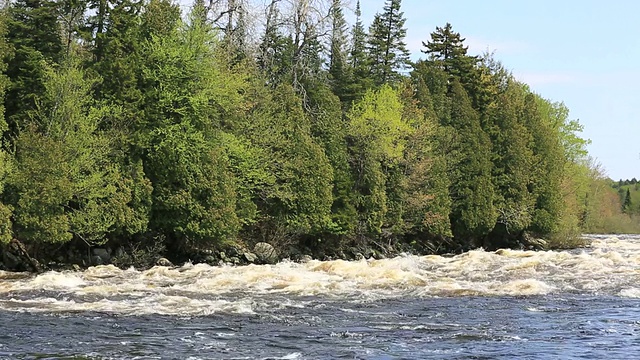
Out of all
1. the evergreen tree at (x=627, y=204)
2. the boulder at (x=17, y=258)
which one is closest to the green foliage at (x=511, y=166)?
the boulder at (x=17, y=258)

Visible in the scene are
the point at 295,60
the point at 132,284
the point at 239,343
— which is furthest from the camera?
the point at 295,60

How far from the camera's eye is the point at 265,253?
43.0 meters

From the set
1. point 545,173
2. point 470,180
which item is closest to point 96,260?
point 470,180

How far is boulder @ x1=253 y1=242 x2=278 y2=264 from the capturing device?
4247 cm

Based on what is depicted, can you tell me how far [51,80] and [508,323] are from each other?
86.0 ft

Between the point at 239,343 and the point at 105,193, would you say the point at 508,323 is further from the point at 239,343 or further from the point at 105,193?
the point at 105,193

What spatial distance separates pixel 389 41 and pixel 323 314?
5699 cm

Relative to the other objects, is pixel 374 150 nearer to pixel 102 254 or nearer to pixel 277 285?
pixel 102 254

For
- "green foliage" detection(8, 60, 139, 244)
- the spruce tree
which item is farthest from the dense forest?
the spruce tree

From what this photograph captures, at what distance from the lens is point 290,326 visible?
19234 mm

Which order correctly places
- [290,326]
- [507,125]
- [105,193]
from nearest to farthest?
[290,326]
[105,193]
[507,125]

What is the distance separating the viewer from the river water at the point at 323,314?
53.0 feet

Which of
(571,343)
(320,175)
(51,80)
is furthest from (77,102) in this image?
(571,343)

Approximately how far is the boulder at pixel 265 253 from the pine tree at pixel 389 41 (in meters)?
33.8
